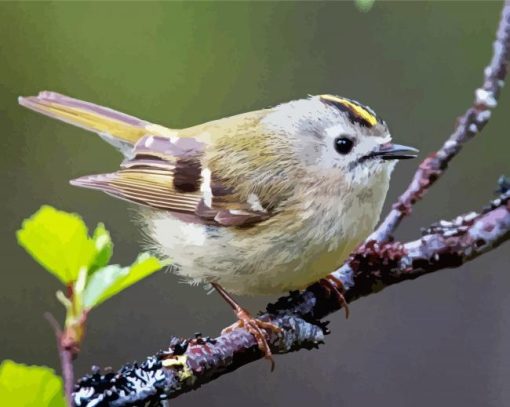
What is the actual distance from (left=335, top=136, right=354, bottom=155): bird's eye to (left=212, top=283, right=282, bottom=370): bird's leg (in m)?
0.15

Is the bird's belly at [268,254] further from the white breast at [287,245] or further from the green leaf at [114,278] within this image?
the green leaf at [114,278]

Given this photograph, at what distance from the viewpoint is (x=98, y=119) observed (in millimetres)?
639

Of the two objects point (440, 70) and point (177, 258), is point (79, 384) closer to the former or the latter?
point (177, 258)

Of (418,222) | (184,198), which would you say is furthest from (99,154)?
(418,222)

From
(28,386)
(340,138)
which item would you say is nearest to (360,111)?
(340,138)

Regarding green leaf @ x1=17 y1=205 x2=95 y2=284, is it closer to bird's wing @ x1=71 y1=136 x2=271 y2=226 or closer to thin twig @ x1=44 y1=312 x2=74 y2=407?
thin twig @ x1=44 y1=312 x2=74 y2=407

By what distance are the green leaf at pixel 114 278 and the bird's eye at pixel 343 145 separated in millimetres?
300

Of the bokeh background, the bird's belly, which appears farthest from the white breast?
the bokeh background

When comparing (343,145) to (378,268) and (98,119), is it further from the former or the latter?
(98,119)

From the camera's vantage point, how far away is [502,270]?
2.57 ft

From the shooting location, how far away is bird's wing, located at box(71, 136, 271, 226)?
0.58m

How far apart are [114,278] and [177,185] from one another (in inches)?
13.2

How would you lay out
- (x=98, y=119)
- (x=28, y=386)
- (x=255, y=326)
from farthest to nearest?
(x=98, y=119), (x=255, y=326), (x=28, y=386)

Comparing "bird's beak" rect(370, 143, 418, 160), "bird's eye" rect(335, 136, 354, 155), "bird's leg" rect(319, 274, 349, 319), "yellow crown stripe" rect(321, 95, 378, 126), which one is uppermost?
"yellow crown stripe" rect(321, 95, 378, 126)
